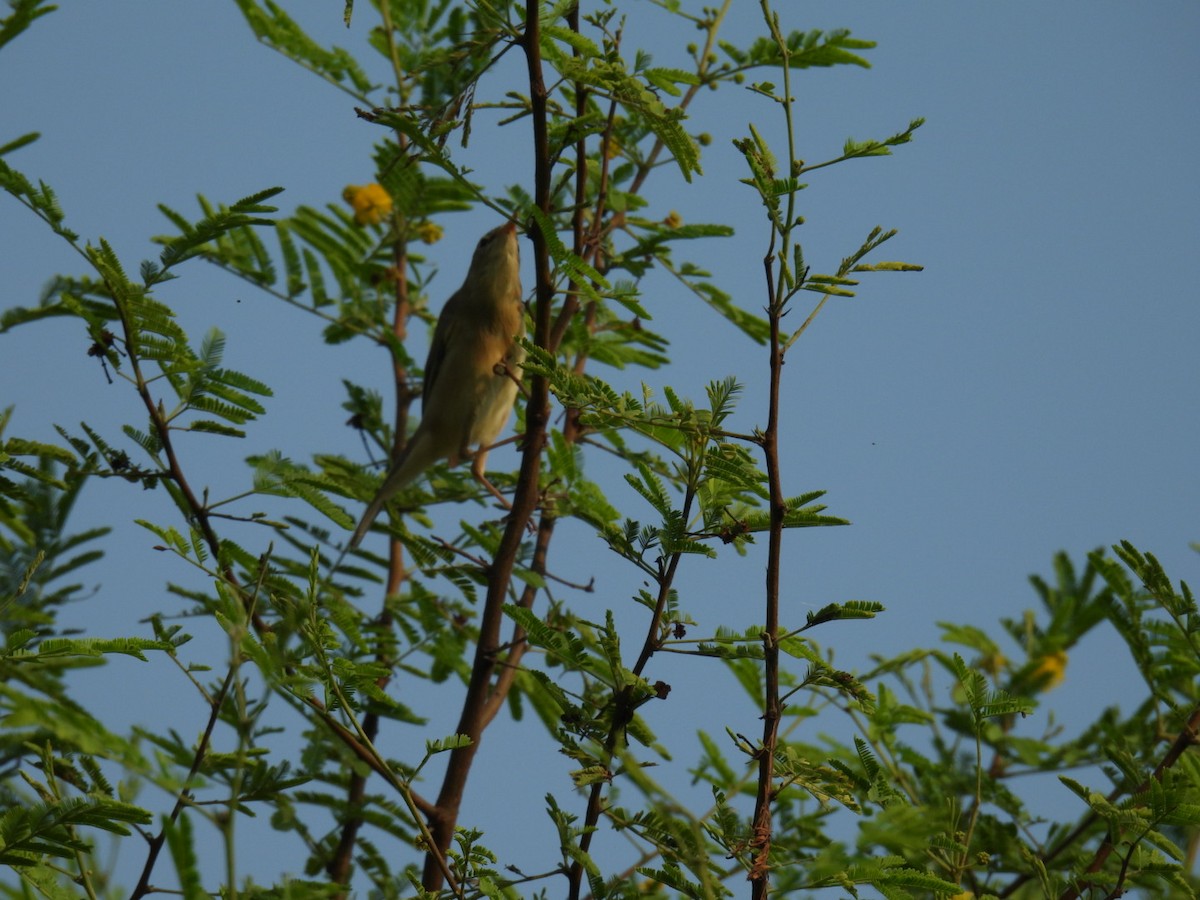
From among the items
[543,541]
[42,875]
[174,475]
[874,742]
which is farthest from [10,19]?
[874,742]

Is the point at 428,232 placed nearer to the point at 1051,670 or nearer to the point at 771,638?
the point at 1051,670

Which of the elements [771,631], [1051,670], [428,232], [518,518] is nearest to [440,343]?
[428,232]

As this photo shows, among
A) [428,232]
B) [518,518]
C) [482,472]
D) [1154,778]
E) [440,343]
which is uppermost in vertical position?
[428,232]

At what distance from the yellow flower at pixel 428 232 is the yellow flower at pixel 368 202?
0.53 ft

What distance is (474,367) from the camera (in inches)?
222

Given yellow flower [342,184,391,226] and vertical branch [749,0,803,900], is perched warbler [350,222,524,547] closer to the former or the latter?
yellow flower [342,184,391,226]

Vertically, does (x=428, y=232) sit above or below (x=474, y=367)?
above

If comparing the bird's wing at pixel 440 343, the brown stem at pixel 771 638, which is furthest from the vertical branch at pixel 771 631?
the bird's wing at pixel 440 343

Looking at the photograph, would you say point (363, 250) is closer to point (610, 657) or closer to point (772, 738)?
point (610, 657)

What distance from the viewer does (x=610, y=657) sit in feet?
8.32

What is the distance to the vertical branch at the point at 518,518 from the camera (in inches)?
122

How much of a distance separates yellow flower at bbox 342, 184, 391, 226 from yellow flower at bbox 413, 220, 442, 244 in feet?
0.53

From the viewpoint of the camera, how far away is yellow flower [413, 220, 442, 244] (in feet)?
18.7

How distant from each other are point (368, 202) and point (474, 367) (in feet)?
2.88
